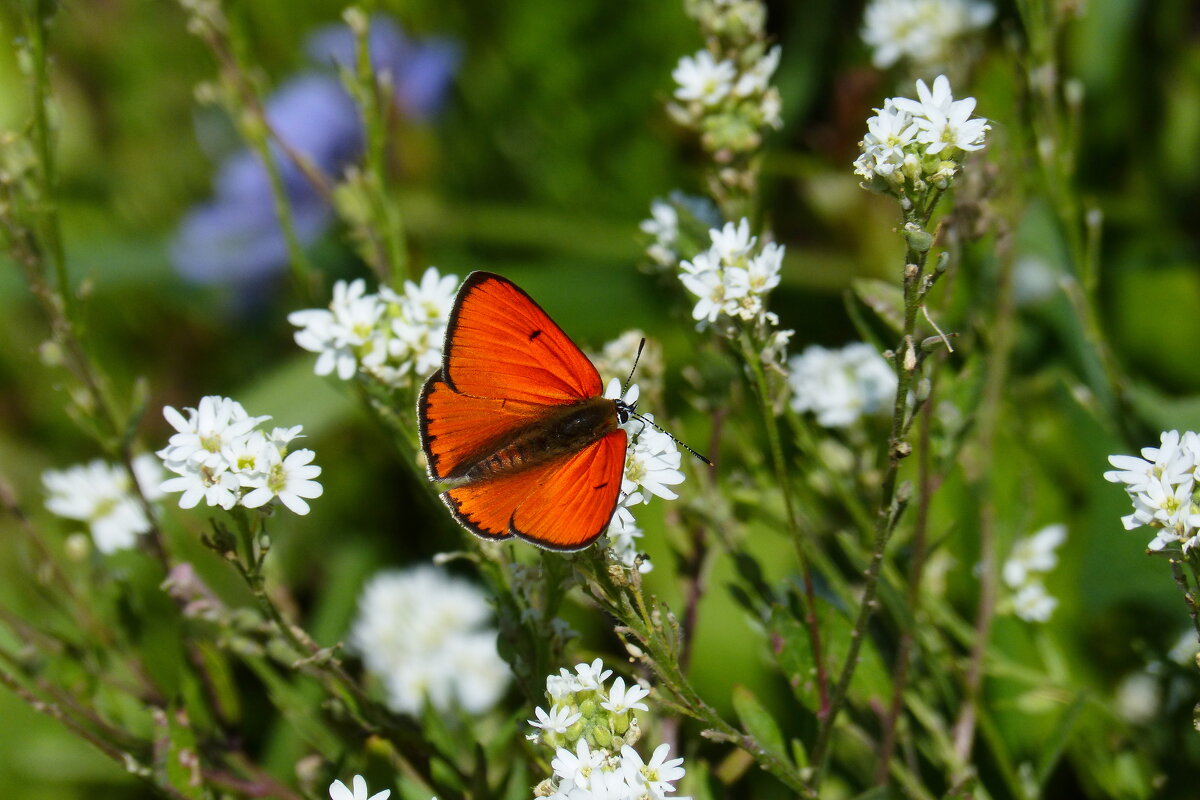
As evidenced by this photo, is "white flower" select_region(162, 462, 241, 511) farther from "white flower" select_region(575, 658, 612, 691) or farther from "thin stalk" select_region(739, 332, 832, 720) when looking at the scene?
"thin stalk" select_region(739, 332, 832, 720)

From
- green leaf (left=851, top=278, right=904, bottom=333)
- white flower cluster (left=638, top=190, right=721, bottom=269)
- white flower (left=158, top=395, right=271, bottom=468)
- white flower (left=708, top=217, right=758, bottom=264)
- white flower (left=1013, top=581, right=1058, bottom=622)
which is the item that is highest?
white flower cluster (left=638, top=190, right=721, bottom=269)

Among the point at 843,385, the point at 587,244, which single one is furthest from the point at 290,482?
the point at 587,244

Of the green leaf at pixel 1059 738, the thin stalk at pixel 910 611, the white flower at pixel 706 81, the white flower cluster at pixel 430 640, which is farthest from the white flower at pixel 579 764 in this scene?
the white flower cluster at pixel 430 640

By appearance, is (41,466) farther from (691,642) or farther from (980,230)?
(980,230)

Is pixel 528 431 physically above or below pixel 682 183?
below

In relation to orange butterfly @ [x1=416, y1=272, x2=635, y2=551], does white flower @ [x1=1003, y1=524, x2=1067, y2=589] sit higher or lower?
lower

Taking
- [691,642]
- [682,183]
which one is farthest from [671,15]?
[691,642]

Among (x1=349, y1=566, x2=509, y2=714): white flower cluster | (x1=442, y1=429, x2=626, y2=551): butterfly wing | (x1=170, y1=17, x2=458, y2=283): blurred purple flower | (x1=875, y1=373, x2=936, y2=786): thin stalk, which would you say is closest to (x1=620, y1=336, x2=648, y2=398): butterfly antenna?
(x1=442, y1=429, x2=626, y2=551): butterfly wing

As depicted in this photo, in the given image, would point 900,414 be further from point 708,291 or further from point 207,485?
point 207,485
